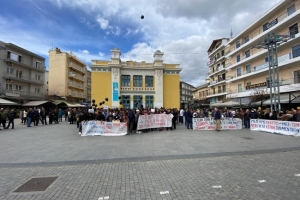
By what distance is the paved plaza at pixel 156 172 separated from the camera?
12.6ft

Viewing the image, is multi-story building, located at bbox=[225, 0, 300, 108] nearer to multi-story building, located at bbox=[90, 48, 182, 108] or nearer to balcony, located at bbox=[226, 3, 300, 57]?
balcony, located at bbox=[226, 3, 300, 57]

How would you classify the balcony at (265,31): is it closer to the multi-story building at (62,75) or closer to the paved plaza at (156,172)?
the paved plaza at (156,172)

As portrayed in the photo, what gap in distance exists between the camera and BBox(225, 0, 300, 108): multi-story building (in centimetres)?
2375

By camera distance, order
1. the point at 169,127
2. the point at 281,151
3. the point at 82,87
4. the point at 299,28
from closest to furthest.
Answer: the point at 281,151
the point at 169,127
the point at 299,28
the point at 82,87

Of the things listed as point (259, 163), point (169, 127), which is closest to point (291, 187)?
point (259, 163)

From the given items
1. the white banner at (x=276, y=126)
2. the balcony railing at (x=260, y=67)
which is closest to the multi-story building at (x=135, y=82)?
the balcony railing at (x=260, y=67)

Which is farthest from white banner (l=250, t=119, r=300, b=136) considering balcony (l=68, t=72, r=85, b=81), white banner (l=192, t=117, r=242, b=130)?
balcony (l=68, t=72, r=85, b=81)

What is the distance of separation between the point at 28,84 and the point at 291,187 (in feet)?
154

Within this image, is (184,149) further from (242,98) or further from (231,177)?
(242,98)

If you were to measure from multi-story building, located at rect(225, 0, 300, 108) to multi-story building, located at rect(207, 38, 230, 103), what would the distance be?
284cm

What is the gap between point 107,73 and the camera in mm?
39719

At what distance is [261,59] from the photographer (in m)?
30.8

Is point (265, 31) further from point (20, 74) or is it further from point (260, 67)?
point (20, 74)

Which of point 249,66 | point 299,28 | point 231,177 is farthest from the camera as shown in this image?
point 249,66
